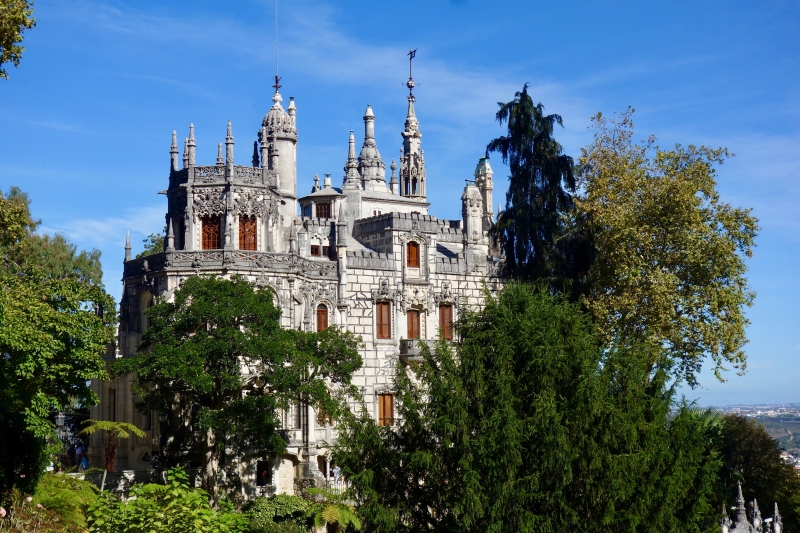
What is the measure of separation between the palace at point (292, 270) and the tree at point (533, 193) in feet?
11.9

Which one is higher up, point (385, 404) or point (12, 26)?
point (12, 26)

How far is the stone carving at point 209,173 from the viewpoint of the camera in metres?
53.4

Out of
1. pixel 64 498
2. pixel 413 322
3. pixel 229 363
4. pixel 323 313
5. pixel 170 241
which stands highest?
pixel 170 241

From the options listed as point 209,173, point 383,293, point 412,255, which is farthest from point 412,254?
point 209,173

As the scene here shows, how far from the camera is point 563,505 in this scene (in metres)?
33.0

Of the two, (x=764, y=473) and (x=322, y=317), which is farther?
(x=764, y=473)

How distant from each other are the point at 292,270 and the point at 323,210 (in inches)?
696

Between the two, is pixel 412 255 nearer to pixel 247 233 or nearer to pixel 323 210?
pixel 247 233

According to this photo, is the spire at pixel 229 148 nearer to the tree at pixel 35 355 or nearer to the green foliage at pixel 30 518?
the tree at pixel 35 355

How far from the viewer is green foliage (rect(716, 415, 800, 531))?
193 ft

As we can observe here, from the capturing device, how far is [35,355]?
107 feet

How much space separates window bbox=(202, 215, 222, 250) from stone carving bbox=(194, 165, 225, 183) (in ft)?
5.73

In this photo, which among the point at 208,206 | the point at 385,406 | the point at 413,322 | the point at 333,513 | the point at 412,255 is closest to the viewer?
the point at 333,513

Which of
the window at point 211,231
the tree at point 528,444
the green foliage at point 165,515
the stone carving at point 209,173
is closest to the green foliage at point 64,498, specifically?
the green foliage at point 165,515
